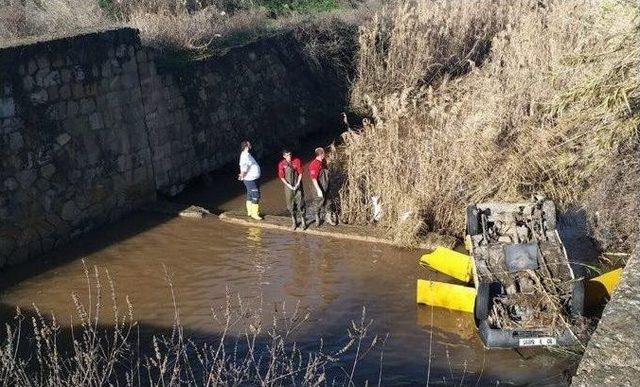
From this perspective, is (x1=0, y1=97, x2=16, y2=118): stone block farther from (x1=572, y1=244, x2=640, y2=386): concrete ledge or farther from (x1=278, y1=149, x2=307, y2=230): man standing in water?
(x1=572, y1=244, x2=640, y2=386): concrete ledge

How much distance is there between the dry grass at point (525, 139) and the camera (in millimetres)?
11562

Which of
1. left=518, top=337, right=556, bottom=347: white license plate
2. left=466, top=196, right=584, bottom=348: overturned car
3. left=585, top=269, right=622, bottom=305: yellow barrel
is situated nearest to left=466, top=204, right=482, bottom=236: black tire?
left=466, top=196, right=584, bottom=348: overturned car

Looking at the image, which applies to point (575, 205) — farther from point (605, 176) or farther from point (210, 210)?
point (210, 210)

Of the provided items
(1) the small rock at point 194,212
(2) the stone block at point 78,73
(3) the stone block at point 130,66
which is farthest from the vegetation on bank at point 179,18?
(1) the small rock at point 194,212

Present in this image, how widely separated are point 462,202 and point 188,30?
7830mm

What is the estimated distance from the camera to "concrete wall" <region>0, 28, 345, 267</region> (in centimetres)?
1212

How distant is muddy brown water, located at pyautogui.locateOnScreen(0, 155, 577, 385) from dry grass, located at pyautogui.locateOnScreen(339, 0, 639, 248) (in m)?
1.13

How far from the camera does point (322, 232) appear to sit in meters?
13.5

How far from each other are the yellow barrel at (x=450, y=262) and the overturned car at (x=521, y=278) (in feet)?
1.40

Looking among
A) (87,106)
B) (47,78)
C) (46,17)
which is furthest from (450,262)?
(46,17)

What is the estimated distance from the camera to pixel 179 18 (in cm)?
1811

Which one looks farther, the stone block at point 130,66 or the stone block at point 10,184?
the stone block at point 130,66

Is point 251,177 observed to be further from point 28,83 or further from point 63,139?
point 28,83

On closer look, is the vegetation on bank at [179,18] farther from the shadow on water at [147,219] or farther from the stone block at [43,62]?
the shadow on water at [147,219]
